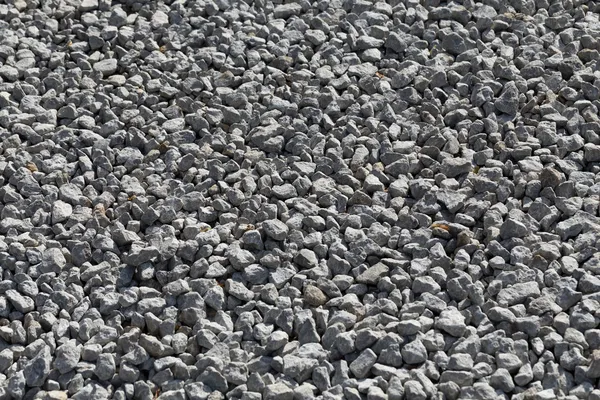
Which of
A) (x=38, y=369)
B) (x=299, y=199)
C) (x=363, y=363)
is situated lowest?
(x=38, y=369)

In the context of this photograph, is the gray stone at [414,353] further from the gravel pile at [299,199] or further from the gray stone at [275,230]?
the gray stone at [275,230]

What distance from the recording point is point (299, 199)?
11.5 ft

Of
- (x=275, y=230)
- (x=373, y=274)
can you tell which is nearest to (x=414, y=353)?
(x=373, y=274)

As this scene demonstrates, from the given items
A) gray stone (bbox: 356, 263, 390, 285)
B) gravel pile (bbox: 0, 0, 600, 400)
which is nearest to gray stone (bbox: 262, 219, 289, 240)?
gravel pile (bbox: 0, 0, 600, 400)

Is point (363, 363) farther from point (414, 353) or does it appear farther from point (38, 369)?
point (38, 369)

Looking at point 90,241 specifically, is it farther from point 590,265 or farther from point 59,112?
point 590,265

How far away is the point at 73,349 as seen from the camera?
3.06 metres

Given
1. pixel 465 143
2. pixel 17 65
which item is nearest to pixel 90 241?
pixel 17 65

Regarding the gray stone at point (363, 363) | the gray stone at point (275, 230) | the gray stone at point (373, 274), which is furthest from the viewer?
the gray stone at point (275, 230)

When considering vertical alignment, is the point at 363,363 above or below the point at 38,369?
above

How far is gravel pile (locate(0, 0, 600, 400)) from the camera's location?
9.87ft

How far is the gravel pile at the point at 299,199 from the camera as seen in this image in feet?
9.87

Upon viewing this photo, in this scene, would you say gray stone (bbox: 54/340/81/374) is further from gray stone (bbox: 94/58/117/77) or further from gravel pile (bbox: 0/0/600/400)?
gray stone (bbox: 94/58/117/77)

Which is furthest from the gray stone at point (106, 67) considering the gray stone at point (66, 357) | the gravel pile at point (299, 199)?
the gray stone at point (66, 357)
